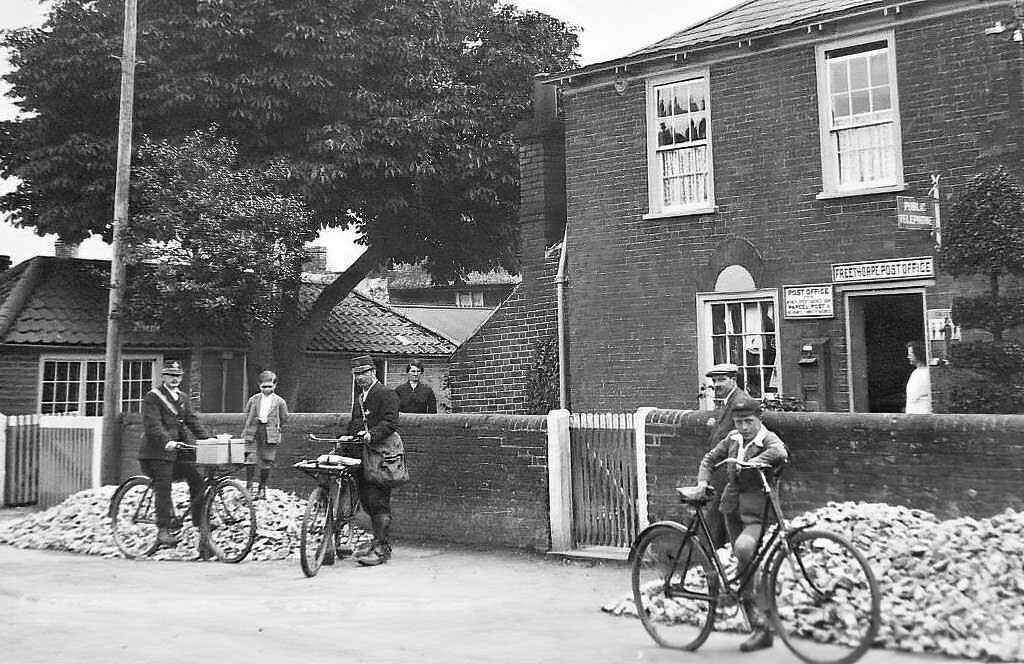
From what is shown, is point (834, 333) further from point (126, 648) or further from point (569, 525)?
point (126, 648)

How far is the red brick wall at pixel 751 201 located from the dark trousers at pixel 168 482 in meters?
6.58

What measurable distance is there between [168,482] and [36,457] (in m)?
7.00

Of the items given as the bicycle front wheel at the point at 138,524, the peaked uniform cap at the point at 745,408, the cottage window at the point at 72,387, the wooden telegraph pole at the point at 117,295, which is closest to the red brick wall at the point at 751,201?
the bicycle front wheel at the point at 138,524

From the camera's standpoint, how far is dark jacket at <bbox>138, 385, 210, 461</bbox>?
38.7 feet

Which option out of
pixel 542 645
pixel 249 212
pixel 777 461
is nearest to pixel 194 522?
pixel 542 645

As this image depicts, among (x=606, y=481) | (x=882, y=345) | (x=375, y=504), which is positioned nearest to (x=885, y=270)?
(x=882, y=345)

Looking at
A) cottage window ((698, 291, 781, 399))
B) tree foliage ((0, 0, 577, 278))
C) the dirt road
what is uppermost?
tree foliage ((0, 0, 577, 278))

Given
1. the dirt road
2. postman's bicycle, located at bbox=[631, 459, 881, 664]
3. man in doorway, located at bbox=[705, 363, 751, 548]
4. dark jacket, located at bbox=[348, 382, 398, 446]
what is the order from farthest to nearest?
1. dark jacket, located at bbox=[348, 382, 398, 446]
2. man in doorway, located at bbox=[705, 363, 751, 548]
3. the dirt road
4. postman's bicycle, located at bbox=[631, 459, 881, 664]

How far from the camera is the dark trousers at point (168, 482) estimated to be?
11.8m

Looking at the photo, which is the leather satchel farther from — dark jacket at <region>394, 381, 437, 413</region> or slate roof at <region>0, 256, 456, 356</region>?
slate roof at <region>0, 256, 456, 356</region>

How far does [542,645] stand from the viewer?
7.23 metres

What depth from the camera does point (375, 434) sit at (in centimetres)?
1068

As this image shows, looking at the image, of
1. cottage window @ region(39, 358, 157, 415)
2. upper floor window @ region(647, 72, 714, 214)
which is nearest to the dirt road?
upper floor window @ region(647, 72, 714, 214)

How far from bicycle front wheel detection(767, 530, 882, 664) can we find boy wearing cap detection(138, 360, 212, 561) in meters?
7.07
